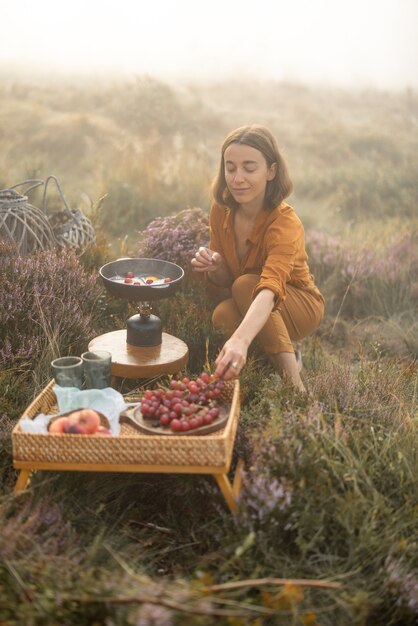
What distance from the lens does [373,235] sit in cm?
668

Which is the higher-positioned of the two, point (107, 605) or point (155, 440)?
point (155, 440)

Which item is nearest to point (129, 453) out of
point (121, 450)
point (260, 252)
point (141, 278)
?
point (121, 450)

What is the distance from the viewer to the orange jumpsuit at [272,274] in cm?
383

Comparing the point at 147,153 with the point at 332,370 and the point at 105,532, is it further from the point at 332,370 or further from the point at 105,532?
the point at 105,532

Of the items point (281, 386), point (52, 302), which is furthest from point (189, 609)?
point (52, 302)

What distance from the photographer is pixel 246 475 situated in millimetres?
2996

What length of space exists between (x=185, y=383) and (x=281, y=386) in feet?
1.91

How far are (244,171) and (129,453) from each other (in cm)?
184

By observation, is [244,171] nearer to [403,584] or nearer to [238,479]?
[238,479]

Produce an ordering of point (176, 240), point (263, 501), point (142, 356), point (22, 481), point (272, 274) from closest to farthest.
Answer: point (263, 501) < point (22, 481) < point (272, 274) < point (142, 356) < point (176, 240)

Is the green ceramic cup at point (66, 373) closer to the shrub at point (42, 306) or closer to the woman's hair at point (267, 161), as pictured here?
the shrub at point (42, 306)

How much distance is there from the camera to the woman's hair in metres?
3.87

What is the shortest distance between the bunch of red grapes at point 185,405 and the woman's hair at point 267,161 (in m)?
1.33

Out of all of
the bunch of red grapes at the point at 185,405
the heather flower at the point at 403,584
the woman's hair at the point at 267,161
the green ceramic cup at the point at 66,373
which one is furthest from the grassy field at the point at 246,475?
the woman's hair at the point at 267,161
